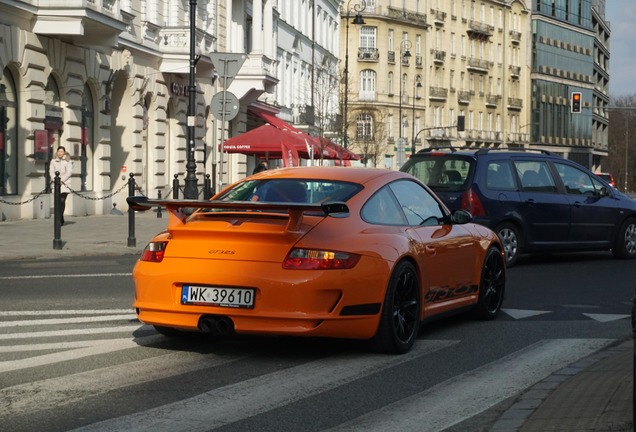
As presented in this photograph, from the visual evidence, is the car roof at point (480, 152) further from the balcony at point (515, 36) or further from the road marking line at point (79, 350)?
the balcony at point (515, 36)

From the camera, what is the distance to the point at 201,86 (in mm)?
44969

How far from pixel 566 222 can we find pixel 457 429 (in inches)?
501

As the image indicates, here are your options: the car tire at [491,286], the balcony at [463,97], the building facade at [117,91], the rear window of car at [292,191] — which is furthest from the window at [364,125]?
the rear window of car at [292,191]

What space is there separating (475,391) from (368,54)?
110915mm

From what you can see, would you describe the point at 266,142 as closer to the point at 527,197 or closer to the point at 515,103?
the point at 527,197

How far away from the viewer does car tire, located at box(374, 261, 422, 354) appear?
8789 millimetres

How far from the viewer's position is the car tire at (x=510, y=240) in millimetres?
17766

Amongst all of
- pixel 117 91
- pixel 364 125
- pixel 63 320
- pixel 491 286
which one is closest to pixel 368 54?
pixel 364 125

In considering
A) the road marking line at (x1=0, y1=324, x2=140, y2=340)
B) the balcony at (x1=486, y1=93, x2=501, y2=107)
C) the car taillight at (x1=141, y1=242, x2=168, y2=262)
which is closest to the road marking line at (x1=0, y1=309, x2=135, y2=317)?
the road marking line at (x1=0, y1=324, x2=140, y2=340)

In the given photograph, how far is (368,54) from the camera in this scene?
117m

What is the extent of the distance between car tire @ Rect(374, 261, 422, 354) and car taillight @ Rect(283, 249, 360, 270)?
0.53 m

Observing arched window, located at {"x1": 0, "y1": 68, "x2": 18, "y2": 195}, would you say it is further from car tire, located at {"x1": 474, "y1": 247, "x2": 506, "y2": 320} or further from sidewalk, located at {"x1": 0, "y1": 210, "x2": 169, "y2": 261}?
car tire, located at {"x1": 474, "y1": 247, "x2": 506, "y2": 320}

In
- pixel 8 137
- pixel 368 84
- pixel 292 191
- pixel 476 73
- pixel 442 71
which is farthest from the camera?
pixel 476 73

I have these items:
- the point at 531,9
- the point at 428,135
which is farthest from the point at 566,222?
the point at 531,9
